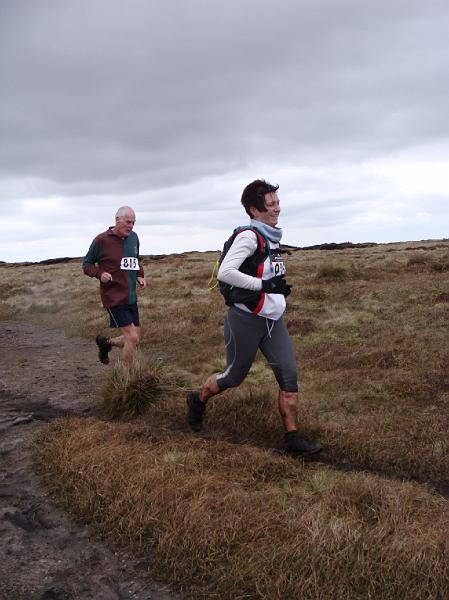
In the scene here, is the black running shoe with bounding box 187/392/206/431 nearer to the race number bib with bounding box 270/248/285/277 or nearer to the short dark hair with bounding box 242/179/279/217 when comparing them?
the race number bib with bounding box 270/248/285/277

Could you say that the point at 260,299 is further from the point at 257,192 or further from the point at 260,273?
the point at 257,192

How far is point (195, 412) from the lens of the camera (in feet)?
18.8

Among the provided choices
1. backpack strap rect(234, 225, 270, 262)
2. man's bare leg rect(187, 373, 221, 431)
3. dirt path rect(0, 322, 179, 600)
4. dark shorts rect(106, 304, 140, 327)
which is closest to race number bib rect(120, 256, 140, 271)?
dark shorts rect(106, 304, 140, 327)

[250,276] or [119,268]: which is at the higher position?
[119,268]

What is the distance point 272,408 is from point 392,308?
773cm

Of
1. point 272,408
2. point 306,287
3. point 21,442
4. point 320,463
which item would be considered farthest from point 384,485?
point 306,287

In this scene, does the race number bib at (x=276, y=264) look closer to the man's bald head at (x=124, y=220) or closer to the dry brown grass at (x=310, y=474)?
the dry brown grass at (x=310, y=474)

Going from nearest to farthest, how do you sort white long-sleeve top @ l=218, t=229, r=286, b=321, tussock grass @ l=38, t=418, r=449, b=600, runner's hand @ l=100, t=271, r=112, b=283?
tussock grass @ l=38, t=418, r=449, b=600
white long-sleeve top @ l=218, t=229, r=286, b=321
runner's hand @ l=100, t=271, r=112, b=283

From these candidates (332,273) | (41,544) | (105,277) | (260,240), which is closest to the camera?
(41,544)

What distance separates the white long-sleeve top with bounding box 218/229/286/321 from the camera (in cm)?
480

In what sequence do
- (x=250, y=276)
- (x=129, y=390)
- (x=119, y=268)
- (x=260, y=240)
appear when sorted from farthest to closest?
(x=119, y=268) → (x=129, y=390) → (x=260, y=240) → (x=250, y=276)

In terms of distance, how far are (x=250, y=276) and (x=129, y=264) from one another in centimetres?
304

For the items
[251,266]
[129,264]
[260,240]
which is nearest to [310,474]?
[251,266]

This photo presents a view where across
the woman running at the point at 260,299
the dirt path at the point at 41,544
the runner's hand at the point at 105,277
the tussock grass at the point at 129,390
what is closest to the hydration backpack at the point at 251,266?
the woman running at the point at 260,299
